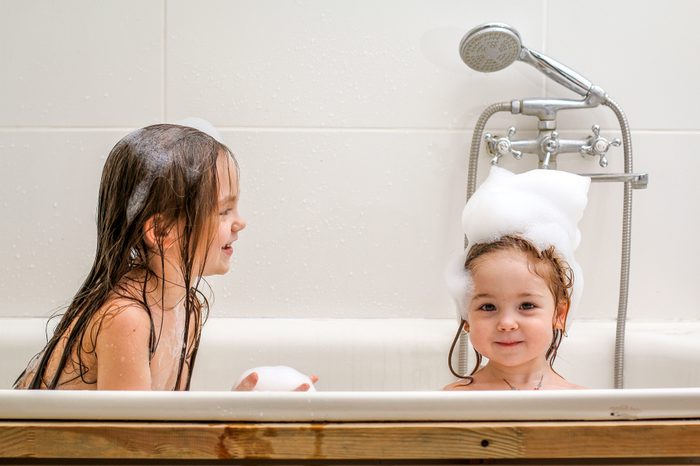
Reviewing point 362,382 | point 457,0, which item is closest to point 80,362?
point 362,382

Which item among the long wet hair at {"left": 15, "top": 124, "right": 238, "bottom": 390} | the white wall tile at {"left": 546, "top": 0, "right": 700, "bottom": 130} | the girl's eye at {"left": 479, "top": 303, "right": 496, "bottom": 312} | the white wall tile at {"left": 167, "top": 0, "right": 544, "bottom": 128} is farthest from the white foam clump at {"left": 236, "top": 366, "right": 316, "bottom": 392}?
the white wall tile at {"left": 546, "top": 0, "right": 700, "bottom": 130}

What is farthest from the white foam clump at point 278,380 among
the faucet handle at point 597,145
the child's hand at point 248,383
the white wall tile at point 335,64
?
the faucet handle at point 597,145

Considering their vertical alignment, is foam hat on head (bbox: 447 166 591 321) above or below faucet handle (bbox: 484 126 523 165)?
below

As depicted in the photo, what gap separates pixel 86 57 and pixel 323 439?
3.80 feet

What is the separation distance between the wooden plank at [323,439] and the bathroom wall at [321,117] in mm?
897

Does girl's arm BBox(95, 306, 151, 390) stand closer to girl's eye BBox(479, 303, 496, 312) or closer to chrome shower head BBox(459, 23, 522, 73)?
girl's eye BBox(479, 303, 496, 312)

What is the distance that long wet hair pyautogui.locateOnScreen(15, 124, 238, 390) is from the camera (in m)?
1.09

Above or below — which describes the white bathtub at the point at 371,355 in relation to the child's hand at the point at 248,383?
below

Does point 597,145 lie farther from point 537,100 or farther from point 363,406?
point 363,406

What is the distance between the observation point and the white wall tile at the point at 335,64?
5.41 feet

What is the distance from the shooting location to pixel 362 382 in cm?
153

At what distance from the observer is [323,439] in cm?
77

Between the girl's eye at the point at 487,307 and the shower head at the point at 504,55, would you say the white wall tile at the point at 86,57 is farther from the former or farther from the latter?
the girl's eye at the point at 487,307

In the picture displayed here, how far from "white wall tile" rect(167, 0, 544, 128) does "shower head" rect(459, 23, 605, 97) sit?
12cm
